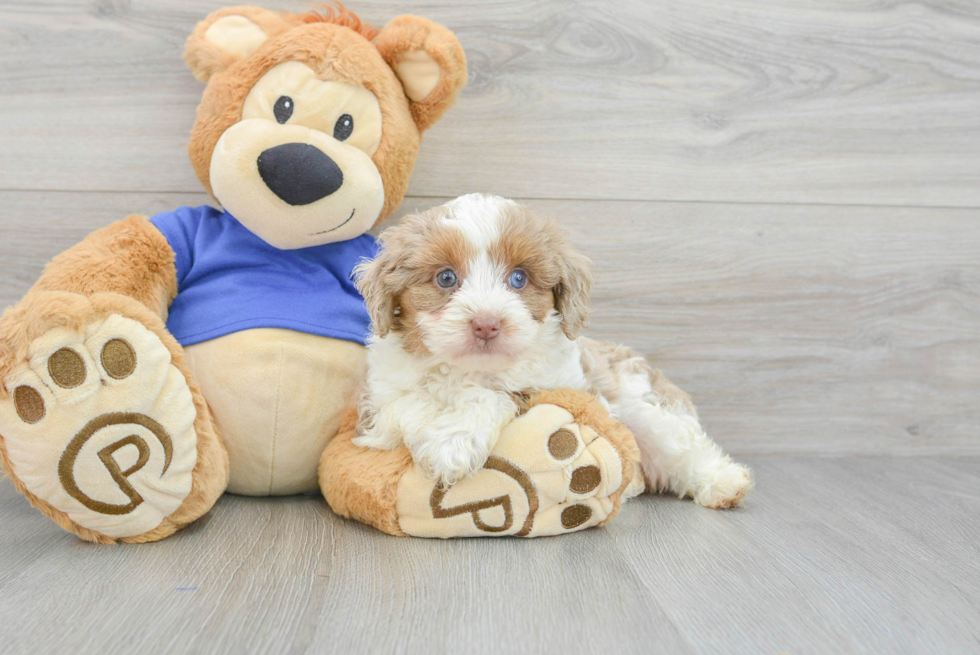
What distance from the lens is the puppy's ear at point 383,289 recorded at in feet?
3.99

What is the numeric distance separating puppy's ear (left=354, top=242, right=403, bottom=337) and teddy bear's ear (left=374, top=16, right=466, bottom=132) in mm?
415

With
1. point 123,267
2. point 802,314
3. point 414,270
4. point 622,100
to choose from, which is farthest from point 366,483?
point 802,314

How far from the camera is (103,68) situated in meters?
1.67

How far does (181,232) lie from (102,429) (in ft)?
1.68

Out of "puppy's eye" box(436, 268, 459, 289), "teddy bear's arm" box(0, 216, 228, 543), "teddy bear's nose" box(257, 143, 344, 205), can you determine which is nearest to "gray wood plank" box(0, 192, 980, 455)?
"teddy bear's nose" box(257, 143, 344, 205)

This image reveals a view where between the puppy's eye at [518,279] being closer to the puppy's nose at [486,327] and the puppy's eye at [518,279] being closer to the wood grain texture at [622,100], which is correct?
the puppy's nose at [486,327]

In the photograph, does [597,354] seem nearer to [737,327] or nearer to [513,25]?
[737,327]

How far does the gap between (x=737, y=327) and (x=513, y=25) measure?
962 millimetres

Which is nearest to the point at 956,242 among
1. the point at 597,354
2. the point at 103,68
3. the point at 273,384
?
the point at 597,354

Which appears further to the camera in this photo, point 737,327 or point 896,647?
point 737,327

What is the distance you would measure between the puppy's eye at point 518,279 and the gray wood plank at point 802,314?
0.62 meters

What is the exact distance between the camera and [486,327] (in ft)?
3.74

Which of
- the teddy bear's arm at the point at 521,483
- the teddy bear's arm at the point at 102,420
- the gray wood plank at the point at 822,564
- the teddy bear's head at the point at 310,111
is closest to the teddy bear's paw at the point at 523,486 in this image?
the teddy bear's arm at the point at 521,483

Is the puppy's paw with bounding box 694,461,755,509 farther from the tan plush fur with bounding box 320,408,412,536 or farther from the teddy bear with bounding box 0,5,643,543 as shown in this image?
the tan plush fur with bounding box 320,408,412,536
